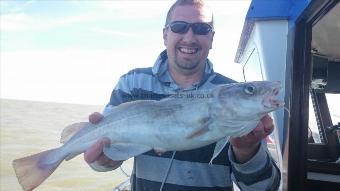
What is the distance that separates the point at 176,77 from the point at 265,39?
1.60 m

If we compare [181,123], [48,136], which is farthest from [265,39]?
[48,136]

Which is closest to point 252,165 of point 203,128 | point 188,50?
point 203,128

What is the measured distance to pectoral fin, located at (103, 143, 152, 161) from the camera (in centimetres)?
362

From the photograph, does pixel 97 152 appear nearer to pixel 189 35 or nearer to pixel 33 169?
pixel 33 169

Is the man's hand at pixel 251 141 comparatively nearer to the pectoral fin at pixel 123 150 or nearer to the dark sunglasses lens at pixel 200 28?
the pectoral fin at pixel 123 150

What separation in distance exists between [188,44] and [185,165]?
121 cm

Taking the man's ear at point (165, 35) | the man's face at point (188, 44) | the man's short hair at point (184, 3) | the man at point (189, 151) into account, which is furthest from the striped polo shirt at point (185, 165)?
the man's short hair at point (184, 3)

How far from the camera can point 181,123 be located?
3.46 meters

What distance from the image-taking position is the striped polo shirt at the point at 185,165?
12.6 ft

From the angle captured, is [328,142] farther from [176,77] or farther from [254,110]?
[254,110]

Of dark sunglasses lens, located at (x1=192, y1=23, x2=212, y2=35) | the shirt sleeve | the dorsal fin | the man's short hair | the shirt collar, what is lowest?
the shirt sleeve

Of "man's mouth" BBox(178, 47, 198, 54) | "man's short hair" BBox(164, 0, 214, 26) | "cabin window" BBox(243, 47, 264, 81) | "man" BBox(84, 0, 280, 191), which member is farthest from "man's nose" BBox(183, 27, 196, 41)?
"cabin window" BBox(243, 47, 264, 81)

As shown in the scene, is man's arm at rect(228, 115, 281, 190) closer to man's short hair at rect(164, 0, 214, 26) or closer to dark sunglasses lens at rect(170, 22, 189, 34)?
dark sunglasses lens at rect(170, 22, 189, 34)

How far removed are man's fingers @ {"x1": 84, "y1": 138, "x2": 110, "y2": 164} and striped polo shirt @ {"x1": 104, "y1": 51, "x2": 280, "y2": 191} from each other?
0.57 metres
